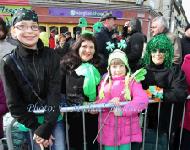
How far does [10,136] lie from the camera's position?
2.56 m

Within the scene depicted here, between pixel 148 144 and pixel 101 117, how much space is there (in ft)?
2.40

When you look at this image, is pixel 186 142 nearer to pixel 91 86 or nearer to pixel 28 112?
pixel 91 86

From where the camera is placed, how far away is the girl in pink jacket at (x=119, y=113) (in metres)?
2.82

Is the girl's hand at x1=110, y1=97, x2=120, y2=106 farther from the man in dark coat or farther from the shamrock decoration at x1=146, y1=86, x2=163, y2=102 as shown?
the man in dark coat

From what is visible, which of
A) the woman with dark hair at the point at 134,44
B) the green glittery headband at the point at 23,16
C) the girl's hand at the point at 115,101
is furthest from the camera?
the woman with dark hair at the point at 134,44

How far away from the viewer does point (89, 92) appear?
3020mm

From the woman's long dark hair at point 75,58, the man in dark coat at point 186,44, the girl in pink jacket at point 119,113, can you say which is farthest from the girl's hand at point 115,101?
the man in dark coat at point 186,44

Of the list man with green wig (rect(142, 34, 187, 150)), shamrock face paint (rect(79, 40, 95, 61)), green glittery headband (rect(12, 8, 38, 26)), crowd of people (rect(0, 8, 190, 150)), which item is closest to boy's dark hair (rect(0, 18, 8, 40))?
crowd of people (rect(0, 8, 190, 150))

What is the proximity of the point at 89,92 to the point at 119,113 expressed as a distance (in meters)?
0.44

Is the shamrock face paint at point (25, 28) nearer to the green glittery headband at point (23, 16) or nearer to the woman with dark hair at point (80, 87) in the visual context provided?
the green glittery headband at point (23, 16)

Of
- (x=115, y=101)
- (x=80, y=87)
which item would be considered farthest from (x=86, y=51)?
(x=115, y=101)

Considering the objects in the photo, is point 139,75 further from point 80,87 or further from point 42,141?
point 42,141

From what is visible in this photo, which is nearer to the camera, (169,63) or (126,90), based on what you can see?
(126,90)

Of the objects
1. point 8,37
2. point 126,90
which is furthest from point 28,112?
point 8,37
